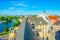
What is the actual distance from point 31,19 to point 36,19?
4.37ft

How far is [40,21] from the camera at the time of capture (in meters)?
40.7

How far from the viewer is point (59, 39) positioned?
15078 millimetres

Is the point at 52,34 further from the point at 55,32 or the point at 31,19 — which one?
the point at 31,19

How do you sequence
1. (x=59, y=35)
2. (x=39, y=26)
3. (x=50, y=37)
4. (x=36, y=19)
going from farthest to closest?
1. (x=36, y=19)
2. (x=39, y=26)
3. (x=50, y=37)
4. (x=59, y=35)

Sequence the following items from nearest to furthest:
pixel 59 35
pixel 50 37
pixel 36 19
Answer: pixel 59 35
pixel 50 37
pixel 36 19

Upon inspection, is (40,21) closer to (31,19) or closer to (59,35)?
(31,19)

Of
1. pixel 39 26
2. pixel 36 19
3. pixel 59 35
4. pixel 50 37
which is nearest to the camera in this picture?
pixel 59 35

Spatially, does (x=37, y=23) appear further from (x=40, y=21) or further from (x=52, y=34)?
(x=52, y=34)

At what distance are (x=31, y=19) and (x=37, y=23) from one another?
2.65 metres

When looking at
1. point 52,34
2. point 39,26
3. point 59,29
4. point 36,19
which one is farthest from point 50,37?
point 36,19

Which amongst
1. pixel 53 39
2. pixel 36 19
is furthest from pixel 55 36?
pixel 36 19

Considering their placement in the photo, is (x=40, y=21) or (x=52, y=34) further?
(x=40, y=21)

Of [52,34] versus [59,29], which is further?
[59,29]

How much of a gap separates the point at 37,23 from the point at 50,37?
2399cm
